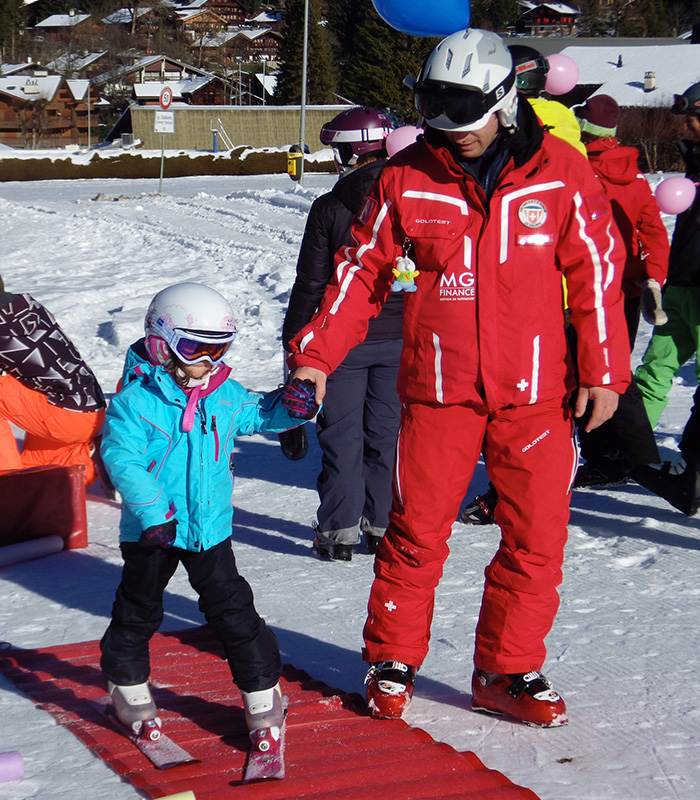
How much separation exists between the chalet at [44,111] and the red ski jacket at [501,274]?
62.7 m

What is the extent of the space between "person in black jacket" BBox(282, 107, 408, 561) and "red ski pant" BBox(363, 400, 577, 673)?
1504mm

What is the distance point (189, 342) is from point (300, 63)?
58.8 meters

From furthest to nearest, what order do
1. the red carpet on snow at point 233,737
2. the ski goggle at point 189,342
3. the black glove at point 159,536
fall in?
the ski goggle at point 189,342
the black glove at point 159,536
the red carpet on snow at point 233,737

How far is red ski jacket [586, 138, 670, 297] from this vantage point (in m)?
5.05

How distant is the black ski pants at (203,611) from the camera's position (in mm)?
3031

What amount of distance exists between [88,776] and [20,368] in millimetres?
3090

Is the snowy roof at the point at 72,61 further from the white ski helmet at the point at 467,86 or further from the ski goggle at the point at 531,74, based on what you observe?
the white ski helmet at the point at 467,86

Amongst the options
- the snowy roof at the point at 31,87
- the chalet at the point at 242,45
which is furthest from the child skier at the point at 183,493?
the chalet at the point at 242,45

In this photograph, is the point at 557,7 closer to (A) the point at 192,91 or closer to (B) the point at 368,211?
(A) the point at 192,91

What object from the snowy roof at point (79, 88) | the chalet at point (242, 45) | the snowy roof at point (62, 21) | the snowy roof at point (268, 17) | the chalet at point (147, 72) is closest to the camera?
the snowy roof at point (79, 88)

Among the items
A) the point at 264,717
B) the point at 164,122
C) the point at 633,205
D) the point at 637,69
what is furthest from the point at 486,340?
the point at 637,69

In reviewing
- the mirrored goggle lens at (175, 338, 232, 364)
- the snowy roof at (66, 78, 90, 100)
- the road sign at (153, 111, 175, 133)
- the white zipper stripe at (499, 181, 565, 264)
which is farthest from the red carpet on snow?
the snowy roof at (66, 78, 90, 100)

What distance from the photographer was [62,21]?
101875 mm

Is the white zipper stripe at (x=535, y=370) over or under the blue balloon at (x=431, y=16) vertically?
Result: under
